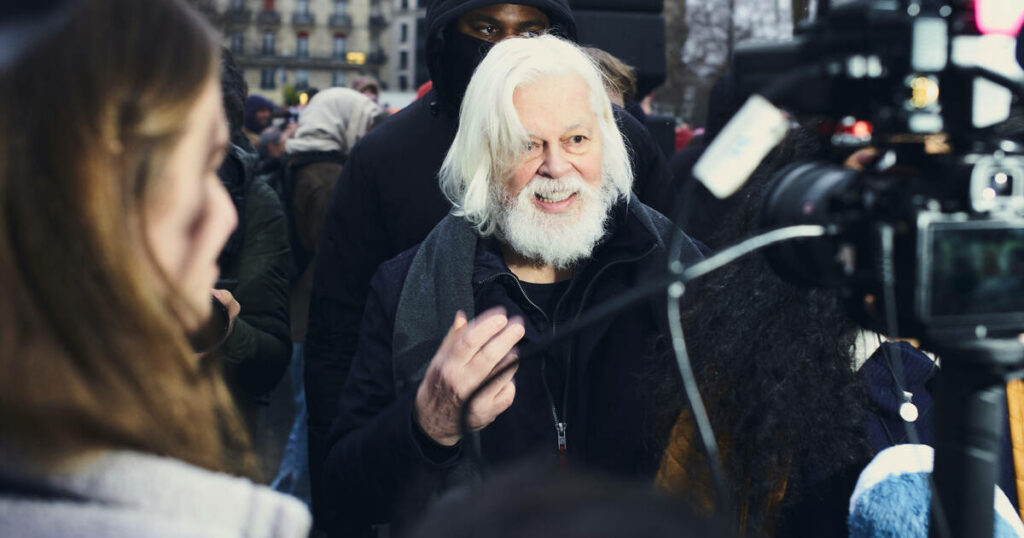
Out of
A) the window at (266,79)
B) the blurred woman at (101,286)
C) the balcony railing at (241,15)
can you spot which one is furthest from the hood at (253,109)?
the window at (266,79)

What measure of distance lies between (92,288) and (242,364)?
7.44 feet

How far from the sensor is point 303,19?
288ft

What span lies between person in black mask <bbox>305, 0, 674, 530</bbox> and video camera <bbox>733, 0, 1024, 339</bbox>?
1.98m

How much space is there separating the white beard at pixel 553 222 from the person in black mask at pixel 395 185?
2.16ft

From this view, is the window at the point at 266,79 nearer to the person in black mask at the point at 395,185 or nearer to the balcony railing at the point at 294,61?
the balcony railing at the point at 294,61

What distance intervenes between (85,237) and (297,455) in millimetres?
4355

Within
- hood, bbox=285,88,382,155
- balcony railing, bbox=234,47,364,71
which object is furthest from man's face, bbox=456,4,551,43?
balcony railing, bbox=234,47,364,71

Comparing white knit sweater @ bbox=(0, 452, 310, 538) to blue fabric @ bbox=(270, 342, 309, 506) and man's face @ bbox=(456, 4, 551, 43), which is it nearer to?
man's face @ bbox=(456, 4, 551, 43)

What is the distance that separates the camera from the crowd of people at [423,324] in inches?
34.7

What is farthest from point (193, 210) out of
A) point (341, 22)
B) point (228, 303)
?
point (341, 22)

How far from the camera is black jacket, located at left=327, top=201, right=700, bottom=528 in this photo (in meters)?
2.06

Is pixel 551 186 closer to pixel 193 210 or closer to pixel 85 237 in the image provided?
pixel 193 210

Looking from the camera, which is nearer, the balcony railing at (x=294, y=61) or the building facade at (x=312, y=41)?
the balcony railing at (x=294, y=61)

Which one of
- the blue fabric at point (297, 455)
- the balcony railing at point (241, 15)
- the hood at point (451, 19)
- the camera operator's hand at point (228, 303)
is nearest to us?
the camera operator's hand at point (228, 303)
